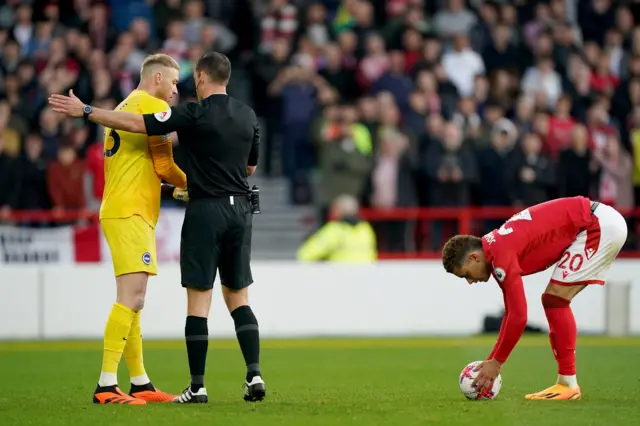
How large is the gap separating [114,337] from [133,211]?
92 centimetres

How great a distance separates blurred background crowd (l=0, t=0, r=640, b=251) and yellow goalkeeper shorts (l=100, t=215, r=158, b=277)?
9.21m

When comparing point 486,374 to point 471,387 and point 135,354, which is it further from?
point 135,354

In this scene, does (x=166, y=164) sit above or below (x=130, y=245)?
above

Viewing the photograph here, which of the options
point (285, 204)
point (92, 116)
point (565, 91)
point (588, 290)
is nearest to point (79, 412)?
point (92, 116)

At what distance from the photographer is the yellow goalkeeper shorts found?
31.4 ft

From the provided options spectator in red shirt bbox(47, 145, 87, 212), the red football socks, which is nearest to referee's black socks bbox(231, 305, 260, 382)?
the red football socks

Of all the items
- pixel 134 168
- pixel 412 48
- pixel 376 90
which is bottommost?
pixel 134 168

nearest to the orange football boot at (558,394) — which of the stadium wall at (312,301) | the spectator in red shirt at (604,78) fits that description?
the stadium wall at (312,301)

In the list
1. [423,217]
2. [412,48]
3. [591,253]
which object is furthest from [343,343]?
[591,253]

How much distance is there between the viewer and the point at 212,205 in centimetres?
944

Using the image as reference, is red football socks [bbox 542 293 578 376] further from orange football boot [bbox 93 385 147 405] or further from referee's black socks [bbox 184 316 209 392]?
orange football boot [bbox 93 385 147 405]

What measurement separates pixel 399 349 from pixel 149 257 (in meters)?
6.56

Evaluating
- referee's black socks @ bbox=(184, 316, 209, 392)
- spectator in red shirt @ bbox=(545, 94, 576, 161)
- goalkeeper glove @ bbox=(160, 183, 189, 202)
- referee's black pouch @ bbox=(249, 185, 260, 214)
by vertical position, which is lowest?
referee's black socks @ bbox=(184, 316, 209, 392)

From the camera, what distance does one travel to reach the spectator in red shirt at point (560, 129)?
774 inches
